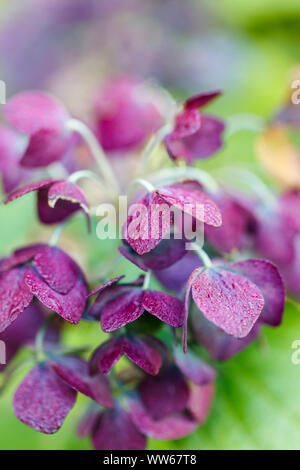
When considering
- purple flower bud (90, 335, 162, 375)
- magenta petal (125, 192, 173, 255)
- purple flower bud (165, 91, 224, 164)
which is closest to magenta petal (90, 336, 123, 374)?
purple flower bud (90, 335, 162, 375)

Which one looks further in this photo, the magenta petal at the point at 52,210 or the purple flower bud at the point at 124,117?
the purple flower bud at the point at 124,117

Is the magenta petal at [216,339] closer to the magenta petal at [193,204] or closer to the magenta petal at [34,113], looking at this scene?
the magenta petal at [193,204]

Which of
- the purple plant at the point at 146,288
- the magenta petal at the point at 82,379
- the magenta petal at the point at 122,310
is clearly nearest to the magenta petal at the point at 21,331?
the purple plant at the point at 146,288

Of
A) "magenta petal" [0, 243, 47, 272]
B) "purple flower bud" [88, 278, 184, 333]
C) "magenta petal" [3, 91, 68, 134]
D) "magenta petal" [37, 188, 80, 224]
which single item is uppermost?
"magenta petal" [3, 91, 68, 134]

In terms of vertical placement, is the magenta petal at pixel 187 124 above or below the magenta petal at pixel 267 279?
above

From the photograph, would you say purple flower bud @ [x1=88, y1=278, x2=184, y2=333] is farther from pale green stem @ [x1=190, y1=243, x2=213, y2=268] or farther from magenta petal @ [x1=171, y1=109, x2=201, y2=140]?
magenta petal @ [x1=171, y1=109, x2=201, y2=140]

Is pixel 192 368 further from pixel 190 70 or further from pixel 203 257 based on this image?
pixel 190 70
